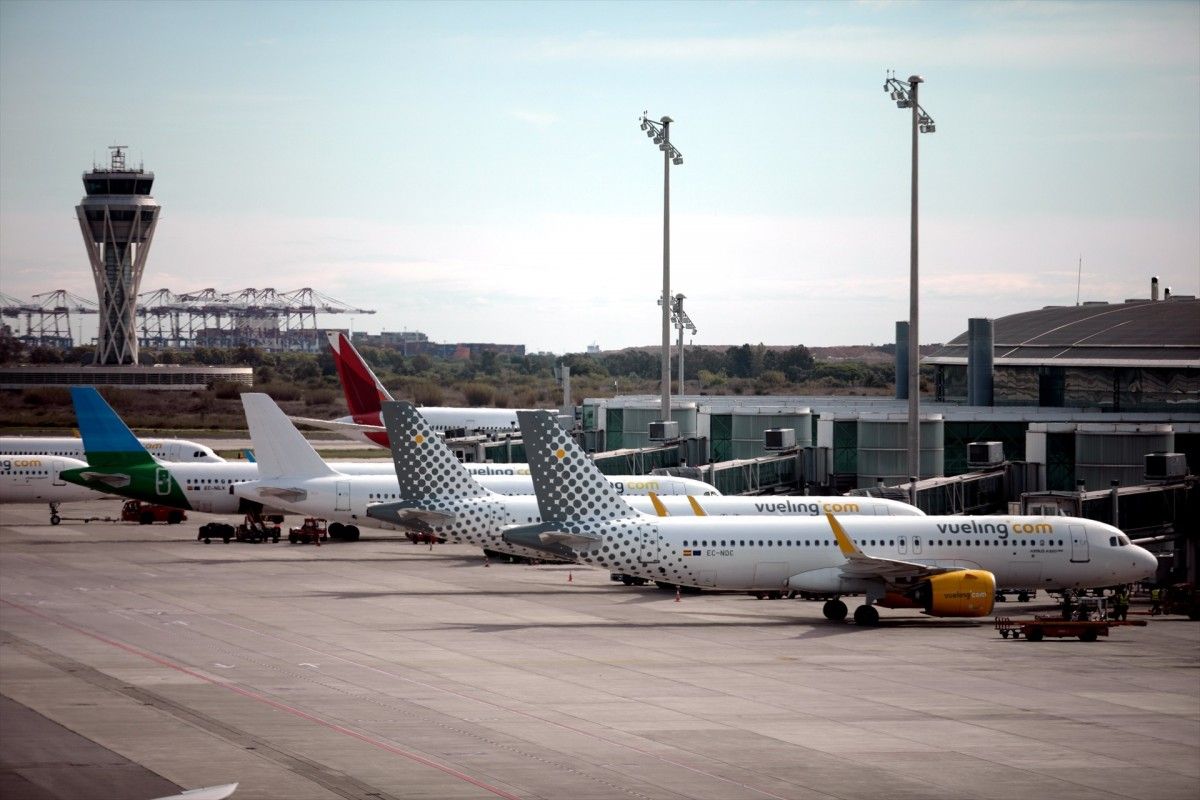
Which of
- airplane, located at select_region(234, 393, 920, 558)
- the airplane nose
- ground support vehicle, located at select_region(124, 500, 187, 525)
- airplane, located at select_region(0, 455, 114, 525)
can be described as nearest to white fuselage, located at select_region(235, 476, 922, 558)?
airplane, located at select_region(234, 393, 920, 558)

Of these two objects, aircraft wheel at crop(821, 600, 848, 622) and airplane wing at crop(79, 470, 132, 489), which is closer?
aircraft wheel at crop(821, 600, 848, 622)

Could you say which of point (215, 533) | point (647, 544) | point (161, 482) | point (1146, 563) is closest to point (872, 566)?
point (647, 544)

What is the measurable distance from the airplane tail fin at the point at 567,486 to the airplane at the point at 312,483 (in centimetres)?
1782

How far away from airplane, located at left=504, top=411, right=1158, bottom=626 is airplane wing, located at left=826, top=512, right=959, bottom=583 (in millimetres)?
77

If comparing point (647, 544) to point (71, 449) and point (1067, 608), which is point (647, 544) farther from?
point (71, 449)

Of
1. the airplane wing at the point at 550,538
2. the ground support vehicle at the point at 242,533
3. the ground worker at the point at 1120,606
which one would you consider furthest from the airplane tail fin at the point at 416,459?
the ground worker at the point at 1120,606

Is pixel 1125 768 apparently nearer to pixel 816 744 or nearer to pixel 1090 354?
pixel 816 744

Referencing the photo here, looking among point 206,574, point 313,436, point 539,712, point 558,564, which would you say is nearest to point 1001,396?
point 558,564

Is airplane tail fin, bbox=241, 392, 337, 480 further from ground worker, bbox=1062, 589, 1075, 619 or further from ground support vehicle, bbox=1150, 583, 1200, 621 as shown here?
ground support vehicle, bbox=1150, 583, 1200, 621

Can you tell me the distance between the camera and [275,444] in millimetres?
74625

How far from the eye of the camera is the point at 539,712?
3753cm

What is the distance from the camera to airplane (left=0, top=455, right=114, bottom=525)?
92312 mm

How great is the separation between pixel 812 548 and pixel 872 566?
292cm

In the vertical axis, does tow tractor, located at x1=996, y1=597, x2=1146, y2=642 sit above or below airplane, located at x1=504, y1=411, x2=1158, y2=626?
below
